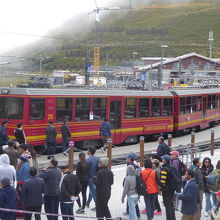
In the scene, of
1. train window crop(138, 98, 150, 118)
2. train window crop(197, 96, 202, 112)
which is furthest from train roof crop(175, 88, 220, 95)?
train window crop(138, 98, 150, 118)

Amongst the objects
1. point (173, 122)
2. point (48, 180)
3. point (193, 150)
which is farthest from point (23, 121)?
point (173, 122)

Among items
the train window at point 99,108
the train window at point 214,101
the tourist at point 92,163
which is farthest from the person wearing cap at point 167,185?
the train window at point 214,101

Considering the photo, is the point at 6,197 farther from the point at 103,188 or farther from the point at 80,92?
the point at 80,92

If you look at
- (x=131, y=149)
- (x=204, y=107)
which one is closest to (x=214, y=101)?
(x=204, y=107)

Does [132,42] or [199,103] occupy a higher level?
[132,42]

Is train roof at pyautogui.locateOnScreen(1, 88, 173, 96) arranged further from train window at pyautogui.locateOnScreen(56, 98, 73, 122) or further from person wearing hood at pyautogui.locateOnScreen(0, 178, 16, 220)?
person wearing hood at pyautogui.locateOnScreen(0, 178, 16, 220)

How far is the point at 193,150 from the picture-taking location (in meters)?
19.8

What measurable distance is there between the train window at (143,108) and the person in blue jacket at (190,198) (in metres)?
15.6

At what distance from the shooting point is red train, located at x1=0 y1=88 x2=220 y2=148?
20516 mm

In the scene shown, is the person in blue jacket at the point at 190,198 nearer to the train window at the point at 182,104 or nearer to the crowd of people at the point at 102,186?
the crowd of people at the point at 102,186

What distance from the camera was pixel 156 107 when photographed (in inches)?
1086

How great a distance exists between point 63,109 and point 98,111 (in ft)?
7.39

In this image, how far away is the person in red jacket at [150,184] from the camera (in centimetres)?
1162

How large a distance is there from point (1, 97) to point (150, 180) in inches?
424
